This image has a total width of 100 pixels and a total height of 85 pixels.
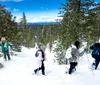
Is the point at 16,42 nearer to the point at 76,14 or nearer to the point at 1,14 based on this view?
the point at 1,14

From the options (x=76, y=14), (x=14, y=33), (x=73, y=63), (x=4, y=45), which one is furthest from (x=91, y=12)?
(x=73, y=63)

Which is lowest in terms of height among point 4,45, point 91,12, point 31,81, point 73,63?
point 31,81

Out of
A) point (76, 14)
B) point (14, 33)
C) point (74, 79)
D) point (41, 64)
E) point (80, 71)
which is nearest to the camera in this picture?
point (74, 79)

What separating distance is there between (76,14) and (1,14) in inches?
421

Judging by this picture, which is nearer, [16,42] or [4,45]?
[4,45]

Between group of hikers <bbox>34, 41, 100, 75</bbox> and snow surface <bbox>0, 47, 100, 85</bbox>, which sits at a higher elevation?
group of hikers <bbox>34, 41, 100, 75</bbox>

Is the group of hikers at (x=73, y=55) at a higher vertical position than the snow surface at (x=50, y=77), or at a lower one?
higher

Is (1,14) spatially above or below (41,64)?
above

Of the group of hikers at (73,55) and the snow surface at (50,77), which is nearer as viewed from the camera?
the snow surface at (50,77)

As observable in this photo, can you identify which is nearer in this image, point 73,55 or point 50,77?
point 73,55

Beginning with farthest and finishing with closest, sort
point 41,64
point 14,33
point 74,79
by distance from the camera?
point 14,33, point 41,64, point 74,79

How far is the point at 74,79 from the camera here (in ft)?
41.1

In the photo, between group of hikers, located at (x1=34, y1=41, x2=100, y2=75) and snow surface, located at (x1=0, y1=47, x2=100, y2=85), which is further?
group of hikers, located at (x1=34, y1=41, x2=100, y2=75)

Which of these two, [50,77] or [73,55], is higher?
[73,55]
